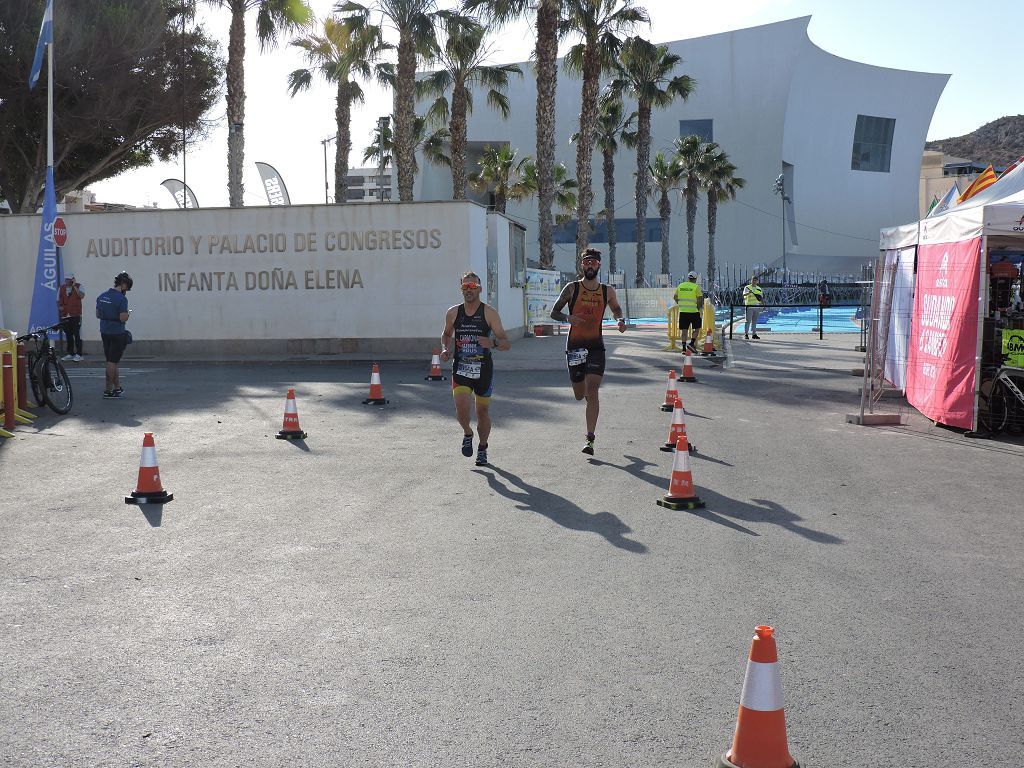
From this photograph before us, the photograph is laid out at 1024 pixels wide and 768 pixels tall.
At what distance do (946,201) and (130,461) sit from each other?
482 inches

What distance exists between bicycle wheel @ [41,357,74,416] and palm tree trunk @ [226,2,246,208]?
48.9 ft

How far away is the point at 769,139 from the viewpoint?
70.1 metres

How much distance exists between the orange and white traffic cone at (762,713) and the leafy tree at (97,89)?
3071 cm

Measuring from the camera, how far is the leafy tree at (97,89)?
1208 inches

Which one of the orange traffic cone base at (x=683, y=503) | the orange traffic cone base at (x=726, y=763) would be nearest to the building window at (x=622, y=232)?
the orange traffic cone base at (x=683, y=503)

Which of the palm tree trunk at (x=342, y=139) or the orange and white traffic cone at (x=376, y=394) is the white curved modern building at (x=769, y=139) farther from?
the orange and white traffic cone at (x=376, y=394)

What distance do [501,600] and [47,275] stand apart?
20583 millimetres

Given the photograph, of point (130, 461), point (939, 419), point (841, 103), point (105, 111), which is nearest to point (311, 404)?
point (130, 461)

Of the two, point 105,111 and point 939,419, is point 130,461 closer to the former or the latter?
point 939,419

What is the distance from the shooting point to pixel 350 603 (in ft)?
18.1

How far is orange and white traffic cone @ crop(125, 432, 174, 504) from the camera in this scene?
8.23m

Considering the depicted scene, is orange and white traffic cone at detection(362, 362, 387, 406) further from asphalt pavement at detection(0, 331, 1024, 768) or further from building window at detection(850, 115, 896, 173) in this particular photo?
building window at detection(850, 115, 896, 173)

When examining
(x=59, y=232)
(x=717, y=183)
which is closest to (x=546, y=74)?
(x=59, y=232)

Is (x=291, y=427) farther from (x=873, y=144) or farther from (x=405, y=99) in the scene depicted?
(x=873, y=144)
